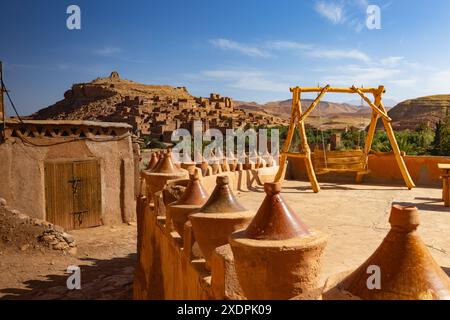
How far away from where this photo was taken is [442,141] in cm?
1877

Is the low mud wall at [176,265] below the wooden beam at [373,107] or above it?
below

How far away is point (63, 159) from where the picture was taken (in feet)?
41.9

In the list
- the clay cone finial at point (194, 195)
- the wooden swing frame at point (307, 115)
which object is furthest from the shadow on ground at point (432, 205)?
the clay cone finial at point (194, 195)

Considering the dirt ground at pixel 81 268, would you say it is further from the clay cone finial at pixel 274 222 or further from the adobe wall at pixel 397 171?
the clay cone finial at pixel 274 222

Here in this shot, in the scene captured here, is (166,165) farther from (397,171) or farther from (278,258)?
(397,171)

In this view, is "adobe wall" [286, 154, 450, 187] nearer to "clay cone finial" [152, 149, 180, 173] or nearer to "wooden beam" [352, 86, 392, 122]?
"wooden beam" [352, 86, 392, 122]

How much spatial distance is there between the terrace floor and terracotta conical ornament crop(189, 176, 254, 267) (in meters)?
0.96

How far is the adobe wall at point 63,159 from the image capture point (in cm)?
1188

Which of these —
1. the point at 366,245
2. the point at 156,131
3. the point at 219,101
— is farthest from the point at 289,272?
the point at 219,101

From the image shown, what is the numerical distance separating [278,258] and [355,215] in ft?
16.8

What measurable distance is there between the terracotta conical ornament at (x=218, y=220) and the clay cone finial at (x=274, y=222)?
0.54 meters

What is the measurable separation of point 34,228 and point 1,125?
3119mm

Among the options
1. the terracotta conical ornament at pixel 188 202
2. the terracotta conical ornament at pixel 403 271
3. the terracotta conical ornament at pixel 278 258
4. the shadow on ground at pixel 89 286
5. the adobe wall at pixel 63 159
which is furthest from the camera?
the adobe wall at pixel 63 159

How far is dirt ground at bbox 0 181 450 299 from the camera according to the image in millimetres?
5293
